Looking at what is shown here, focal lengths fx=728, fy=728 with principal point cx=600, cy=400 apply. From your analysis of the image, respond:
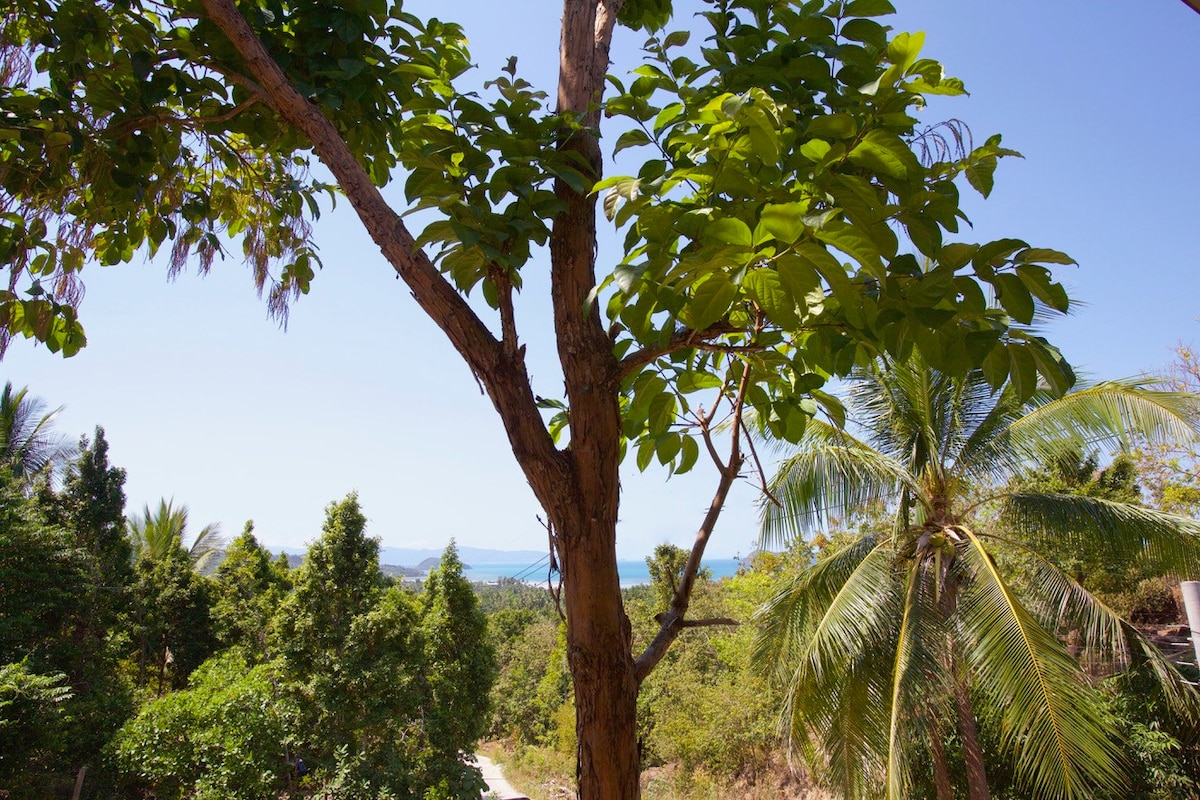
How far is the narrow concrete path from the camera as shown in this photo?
14776 mm

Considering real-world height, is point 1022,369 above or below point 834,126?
below

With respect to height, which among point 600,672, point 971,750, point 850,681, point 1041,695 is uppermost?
point 600,672

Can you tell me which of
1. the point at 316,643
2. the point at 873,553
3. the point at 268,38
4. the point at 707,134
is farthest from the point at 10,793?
the point at 707,134

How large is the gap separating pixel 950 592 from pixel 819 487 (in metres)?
1.47

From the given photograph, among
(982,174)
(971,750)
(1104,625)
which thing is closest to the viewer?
(982,174)

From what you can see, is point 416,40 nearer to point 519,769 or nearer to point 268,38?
point 268,38

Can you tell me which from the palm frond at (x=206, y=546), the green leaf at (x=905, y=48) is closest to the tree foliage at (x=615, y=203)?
the green leaf at (x=905, y=48)

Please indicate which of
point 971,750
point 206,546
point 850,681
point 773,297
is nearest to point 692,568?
point 773,297

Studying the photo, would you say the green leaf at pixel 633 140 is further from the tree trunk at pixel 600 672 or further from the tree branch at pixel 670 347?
the tree trunk at pixel 600 672

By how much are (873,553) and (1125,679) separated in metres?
3.27

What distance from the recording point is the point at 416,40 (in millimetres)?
1260

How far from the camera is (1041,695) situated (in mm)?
5000

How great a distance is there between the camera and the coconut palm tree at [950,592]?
529 cm

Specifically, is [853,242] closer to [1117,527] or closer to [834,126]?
[834,126]
